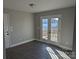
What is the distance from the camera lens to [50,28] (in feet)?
20.1

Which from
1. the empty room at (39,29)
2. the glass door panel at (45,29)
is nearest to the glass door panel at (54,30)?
the empty room at (39,29)

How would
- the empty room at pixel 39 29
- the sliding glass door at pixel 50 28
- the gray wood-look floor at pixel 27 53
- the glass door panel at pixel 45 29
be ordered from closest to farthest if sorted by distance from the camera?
the gray wood-look floor at pixel 27 53, the empty room at pixel 39 29, the sliding glass door at pixel 50 28, the glass door panel at pixel 45 29

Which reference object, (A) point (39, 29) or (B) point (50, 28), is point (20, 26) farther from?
(B) point (50, 28)

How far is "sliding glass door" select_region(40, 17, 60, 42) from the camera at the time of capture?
5.64m

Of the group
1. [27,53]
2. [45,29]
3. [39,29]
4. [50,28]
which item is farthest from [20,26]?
[27,53]

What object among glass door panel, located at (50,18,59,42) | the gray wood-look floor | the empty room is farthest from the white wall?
glass door panel, located at (50,18,59,42)

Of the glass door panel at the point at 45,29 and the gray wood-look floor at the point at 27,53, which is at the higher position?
the glass door panel at the point at 45,29

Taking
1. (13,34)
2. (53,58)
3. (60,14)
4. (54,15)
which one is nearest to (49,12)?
(54,15)

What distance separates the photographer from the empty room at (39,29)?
428 centimetres

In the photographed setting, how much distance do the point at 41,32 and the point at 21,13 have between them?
89.3 inches

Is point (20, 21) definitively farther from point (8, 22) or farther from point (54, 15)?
point (54, 15)

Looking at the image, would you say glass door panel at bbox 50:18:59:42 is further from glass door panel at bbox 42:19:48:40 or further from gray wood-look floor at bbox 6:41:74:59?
gray wood-look floor at bbox 6:41:74:59

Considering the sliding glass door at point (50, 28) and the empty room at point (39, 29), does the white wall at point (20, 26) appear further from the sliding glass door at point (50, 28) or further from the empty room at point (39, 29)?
the sliding glass door at point (50, 28)

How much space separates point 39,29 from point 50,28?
120 cm
